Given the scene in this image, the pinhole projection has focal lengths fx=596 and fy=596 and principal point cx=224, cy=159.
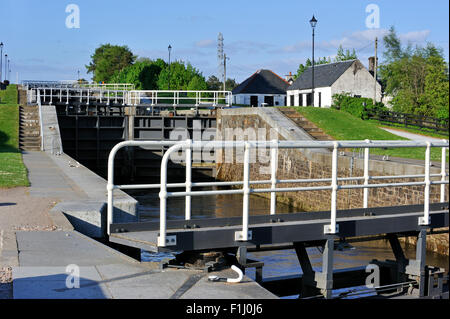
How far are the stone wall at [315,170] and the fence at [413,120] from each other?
8073mm

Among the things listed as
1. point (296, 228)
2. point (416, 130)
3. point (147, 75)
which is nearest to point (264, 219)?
point (296, 228)

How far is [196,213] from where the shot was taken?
19234mm

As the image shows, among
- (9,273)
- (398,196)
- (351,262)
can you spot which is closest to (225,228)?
(9,273)

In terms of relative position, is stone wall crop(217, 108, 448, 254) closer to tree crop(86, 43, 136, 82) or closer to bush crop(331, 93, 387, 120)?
bush crop(331, 93, 387, 120)

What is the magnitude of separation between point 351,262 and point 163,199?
7.44m

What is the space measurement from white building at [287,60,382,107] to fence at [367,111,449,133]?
17.2 meters

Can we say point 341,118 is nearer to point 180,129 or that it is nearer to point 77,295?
point 180,129

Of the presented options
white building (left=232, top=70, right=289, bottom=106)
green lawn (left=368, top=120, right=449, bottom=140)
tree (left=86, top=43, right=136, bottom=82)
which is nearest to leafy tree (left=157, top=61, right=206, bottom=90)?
white building (left=232, top=70, right=289, bottom=106)

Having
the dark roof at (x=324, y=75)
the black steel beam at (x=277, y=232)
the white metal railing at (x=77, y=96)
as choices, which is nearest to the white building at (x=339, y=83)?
the dark roof at (x=324, y=75)

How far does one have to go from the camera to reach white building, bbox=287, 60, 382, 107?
51250 mm

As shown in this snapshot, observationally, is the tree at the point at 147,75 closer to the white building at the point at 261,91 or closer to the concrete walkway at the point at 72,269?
the white building at the point at 261,91

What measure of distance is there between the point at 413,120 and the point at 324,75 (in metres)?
24.9

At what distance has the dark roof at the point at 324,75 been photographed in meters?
51.6

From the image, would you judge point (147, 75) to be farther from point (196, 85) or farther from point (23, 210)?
point (23, 210)
